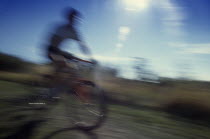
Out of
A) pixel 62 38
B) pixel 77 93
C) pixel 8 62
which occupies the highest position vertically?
pixel 8 62

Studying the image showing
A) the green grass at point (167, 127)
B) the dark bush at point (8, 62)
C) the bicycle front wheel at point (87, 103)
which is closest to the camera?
the bicycle front wheel at point (87, 103)

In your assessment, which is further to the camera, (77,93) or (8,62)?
(8,62)

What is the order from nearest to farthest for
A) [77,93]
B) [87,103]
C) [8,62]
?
[77,93]
[87,103]
[8,62]

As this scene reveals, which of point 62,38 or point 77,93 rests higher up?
point 62,38

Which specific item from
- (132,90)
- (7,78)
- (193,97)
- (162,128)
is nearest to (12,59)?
(7,78)

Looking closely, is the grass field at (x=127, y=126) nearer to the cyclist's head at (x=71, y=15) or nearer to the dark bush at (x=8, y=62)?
the cyclist's head at (x=71, y=15)

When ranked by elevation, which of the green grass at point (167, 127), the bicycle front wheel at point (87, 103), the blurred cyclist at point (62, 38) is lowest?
the green grass at point (167, 127)

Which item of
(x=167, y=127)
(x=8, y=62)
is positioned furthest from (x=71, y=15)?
(x=8, y=62)

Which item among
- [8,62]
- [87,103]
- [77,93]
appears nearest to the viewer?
[77,93]

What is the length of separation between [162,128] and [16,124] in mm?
2981

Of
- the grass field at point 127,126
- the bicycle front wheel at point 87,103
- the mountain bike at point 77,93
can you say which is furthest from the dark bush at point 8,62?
the bicycle front wheel at point 87,103

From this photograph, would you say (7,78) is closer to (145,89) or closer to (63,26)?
(145,89)

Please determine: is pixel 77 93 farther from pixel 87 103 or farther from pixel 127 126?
pixel 127 126

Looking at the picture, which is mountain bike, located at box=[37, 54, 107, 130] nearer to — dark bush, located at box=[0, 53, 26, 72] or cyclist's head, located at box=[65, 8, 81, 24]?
cyclist's head, located at box=[65, 8, 81, 24]
